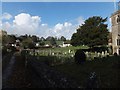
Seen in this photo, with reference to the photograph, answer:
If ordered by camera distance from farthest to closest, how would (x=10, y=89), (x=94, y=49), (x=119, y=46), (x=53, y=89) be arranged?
(x=94, y=49), (x=119, y=46), (x=10, y=89), (x=53, y=89)

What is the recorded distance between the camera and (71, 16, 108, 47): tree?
76438 mm

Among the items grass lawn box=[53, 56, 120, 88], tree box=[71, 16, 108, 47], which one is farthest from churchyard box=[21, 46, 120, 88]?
tree box=[71, 16, 108, 47]

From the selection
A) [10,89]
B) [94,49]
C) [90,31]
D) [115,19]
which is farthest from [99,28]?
[10,89]

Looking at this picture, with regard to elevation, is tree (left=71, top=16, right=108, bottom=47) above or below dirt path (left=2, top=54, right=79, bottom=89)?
above

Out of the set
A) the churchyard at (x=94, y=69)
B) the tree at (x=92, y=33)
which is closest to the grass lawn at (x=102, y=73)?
the churchyard at (x=94, y=69)

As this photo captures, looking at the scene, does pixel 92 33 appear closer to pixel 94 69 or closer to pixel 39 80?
pixel 94 69

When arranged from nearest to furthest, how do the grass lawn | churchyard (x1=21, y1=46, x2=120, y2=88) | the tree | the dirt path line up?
the dirt path, the grass lawn, churchyard (x1=21, y1=46, x2=120, y2=88), the tree

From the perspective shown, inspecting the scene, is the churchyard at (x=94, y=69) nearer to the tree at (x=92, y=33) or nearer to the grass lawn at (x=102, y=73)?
the grass lawn at (x=102, y=73)

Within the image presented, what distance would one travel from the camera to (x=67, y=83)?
7.36m

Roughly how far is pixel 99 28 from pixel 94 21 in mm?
4297

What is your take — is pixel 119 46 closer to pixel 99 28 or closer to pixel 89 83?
pixel 99 28

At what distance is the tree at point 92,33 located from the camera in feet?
251

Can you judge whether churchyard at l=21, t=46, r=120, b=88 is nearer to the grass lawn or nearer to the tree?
the grass lawn

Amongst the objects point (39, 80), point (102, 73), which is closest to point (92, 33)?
point (102, 73)
